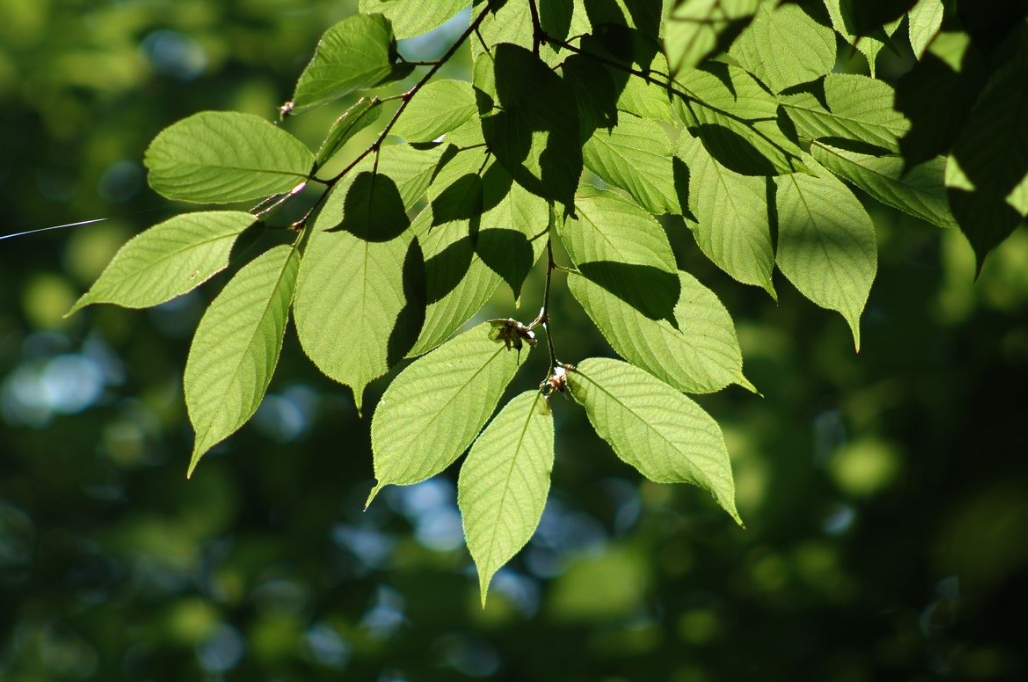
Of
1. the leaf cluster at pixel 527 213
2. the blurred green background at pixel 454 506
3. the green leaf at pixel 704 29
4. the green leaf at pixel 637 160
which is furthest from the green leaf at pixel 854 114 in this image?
the blurred green background at pixel 454 506

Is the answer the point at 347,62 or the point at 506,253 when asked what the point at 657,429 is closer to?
the point at 506,253

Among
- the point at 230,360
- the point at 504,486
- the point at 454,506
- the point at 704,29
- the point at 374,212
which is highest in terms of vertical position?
the point at 704,29

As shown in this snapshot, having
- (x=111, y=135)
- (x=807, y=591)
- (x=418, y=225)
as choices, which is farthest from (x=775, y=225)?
(x=111, y=135)

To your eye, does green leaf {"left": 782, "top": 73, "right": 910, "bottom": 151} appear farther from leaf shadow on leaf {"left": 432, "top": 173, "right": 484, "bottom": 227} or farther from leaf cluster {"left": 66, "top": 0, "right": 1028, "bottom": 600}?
leaf shadow on leaf {"left": 432, "top": 173, "right": 484, "bottom": 227}

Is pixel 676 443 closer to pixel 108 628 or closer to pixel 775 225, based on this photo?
pixel 775 225

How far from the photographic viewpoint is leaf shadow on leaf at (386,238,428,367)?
0.71 m

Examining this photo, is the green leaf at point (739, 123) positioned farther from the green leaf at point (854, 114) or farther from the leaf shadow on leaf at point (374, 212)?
the leaf shadow on leaf at point (374, 212)

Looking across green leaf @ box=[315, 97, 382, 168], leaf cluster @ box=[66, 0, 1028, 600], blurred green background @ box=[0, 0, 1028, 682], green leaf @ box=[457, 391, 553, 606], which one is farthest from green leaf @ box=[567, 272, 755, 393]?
blurred green background @ box=[0, 0, 1028, 682]

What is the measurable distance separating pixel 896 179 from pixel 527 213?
32 cm

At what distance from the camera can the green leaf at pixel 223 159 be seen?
26.7 inches

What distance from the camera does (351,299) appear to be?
716 millimetres

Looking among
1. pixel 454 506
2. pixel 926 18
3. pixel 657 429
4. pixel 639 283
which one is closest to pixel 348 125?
pixel 639 283

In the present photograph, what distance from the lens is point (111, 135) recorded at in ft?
20.6

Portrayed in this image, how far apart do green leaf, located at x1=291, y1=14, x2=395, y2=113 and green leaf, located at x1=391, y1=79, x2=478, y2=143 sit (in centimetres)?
6
